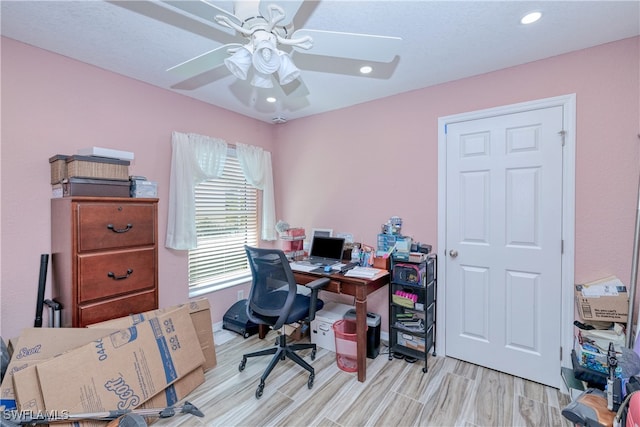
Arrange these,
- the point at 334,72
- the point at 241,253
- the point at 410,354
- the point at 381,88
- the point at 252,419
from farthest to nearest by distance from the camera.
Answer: the point at 241,253 < the point at 381,88 < the point at 410,354 < the point at 334,72 < the point at 252,419

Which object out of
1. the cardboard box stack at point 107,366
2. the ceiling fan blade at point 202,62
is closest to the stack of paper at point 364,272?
the cardboard box stack at point 107,366

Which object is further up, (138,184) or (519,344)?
(138,184)

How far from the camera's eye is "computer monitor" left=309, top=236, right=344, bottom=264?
2893mm

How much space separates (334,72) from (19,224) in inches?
98.3

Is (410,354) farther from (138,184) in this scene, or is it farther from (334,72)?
(138,184)

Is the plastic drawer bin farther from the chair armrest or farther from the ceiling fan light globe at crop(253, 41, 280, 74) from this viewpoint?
the ceiling fan light globe at crop(253, 41, 280, 74)

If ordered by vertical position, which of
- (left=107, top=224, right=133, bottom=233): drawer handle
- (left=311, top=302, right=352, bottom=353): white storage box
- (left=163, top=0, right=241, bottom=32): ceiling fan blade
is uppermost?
(left=163, top=0, right=241, bottom=32): ceiling fan blade

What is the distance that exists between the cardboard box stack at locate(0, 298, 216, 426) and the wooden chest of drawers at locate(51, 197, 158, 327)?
122 millimetres

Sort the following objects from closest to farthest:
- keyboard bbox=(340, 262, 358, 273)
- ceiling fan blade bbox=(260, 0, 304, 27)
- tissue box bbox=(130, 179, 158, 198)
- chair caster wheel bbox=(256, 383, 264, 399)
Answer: ceiling fan blade bbox=(260, 0, 304, 27) → chair caster wheel bbox=(256, 383, 264, 399) → tissue box bbox=(130, 179, 158, 198) → keyboard bbox=(340, 262, 358, 273)

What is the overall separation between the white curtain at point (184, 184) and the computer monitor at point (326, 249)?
1.21m

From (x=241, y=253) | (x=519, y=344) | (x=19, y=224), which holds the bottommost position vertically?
(x=519, y=344)

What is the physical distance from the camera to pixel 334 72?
228 cm

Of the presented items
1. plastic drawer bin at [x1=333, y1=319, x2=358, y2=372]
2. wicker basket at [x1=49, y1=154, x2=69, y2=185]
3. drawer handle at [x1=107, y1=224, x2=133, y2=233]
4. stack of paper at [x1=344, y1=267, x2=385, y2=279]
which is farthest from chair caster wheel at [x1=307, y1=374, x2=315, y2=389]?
wicker basket at [x1=49, y1=154, x2=69, y2=185]

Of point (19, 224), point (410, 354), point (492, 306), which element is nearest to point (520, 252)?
point (492, 306)
